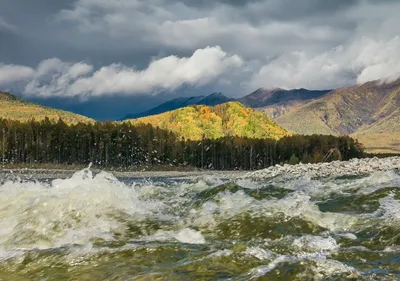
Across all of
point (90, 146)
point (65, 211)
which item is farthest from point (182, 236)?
point (90, 146)

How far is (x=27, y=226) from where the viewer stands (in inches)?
520

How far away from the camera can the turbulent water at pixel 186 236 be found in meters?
9.20

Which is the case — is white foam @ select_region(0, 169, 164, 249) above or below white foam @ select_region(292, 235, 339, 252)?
above

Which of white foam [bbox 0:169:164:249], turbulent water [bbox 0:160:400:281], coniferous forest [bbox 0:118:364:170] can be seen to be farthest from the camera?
coniferous forest [bbox 0:118:364:170]

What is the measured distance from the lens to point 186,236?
12.6m

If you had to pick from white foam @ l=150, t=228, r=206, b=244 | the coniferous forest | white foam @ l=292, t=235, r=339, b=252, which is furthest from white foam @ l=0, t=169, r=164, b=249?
the coniferous forest

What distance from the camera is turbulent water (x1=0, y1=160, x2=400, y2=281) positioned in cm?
920

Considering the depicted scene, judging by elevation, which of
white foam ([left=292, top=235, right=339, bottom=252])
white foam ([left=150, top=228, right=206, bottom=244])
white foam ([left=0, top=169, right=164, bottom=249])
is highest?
white foam ([left=0, top=169, right=164, bottom=249])

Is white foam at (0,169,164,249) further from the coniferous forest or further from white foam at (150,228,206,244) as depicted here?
the coniferous forest

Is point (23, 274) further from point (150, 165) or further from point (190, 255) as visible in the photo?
point (150, 165)

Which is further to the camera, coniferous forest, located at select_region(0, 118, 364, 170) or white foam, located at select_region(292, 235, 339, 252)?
coniferous forest, located at select_region(0, 118, 364, 170)

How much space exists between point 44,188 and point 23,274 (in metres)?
8.10

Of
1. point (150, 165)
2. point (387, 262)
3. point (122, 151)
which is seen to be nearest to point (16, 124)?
point (122, 151)

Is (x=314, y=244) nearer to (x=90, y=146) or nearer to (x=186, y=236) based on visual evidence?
(x=186, y=236)
